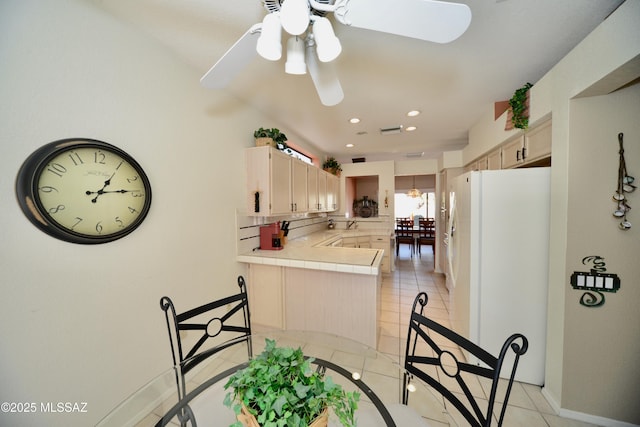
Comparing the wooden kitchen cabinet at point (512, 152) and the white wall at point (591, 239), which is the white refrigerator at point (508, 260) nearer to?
the white wall at point (591, 239)

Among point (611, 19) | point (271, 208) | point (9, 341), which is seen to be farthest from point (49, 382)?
point (611, 19)

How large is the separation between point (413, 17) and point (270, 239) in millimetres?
2145

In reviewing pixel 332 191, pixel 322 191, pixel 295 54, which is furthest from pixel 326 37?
pixel 332 191

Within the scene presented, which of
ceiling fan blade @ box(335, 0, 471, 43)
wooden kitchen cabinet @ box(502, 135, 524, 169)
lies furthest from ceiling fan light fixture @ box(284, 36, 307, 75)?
wooden kitchen cabinet @ box(502, 135, 524, 169)

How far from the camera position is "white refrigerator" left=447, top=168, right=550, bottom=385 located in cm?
164

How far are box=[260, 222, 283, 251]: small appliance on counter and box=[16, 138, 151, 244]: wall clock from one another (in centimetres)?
120

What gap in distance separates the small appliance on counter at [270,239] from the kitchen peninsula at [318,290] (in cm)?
7

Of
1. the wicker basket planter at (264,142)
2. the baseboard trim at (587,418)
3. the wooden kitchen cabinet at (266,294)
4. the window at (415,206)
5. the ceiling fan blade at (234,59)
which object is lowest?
the baseboard trim at (587,418)

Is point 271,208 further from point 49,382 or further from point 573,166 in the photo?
point 573,166

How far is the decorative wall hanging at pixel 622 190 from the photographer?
49.4 inches

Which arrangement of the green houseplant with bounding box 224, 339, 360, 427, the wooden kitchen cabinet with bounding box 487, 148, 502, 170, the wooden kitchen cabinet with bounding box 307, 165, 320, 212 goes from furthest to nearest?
1. the wooden kitchen cabinet with bounding box 307, 165, 320, 212
2. the wooden kitchen cabinet with bounding box 487, 148, 502, 170
3. the green houseplant with bounding box 224, 339, 360, 427

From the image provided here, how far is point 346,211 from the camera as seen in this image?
199 inches

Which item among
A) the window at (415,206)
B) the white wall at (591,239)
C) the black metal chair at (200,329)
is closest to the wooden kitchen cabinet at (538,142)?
the white wall at (591,239)

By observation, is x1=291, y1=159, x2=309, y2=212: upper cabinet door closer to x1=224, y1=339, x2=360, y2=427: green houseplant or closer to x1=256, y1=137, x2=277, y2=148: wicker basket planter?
x1=256, y1=137, x2=277, y2=148: wicker basket planter
